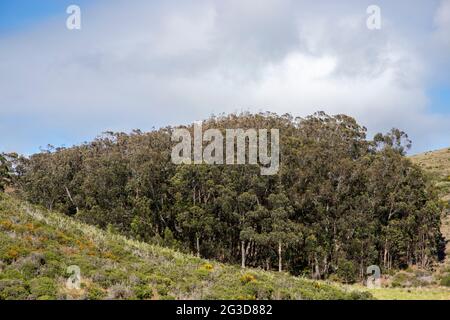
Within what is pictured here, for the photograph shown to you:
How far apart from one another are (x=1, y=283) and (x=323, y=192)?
37190mm

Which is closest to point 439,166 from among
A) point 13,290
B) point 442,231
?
point 442,231

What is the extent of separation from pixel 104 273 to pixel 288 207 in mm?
29681

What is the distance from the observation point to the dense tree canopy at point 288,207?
51156mm

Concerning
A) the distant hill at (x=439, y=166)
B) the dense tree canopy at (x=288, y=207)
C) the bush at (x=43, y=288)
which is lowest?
the bush at (x=43, y=288)

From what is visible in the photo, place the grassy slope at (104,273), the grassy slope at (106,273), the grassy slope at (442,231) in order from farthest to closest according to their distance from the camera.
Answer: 1. the grassy slope at (442,231)
2. the grassy slope at (106,273)
3. the grassy slope at (104,273)

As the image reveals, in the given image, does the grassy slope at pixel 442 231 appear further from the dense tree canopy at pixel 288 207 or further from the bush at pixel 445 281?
the dense tree canopy at pixel 288 207

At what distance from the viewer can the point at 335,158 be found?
55188mm

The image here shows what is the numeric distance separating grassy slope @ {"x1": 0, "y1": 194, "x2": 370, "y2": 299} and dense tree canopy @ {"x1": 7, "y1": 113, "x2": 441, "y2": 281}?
2077cm

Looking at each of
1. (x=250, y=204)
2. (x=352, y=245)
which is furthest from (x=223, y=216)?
(x=352, y=245)

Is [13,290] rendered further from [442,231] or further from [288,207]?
[442,231]

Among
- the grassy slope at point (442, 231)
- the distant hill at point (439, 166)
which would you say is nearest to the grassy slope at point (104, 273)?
the grassy slope at point (442, 231)

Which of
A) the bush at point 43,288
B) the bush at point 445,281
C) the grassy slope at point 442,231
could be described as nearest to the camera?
the bush at point 43,288

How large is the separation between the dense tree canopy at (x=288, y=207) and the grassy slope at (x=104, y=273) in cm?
2077
